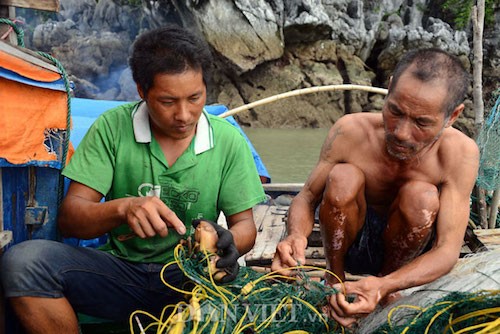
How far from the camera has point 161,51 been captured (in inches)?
83.2

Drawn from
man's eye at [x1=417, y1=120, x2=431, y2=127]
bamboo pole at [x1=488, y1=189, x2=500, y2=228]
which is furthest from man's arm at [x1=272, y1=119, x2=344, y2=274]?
bamboo pole at [x1=488, y1=189, x2=500, y2=228]

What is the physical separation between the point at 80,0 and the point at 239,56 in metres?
11.8

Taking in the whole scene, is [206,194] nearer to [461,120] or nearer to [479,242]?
[479,242]

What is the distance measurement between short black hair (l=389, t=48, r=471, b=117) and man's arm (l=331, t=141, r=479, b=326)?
0.33 metres

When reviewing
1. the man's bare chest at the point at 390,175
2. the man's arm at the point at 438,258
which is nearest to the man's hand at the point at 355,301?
the man's arm at the point at 438,258

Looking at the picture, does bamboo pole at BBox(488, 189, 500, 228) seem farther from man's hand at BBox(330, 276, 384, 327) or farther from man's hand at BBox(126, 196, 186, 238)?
man's hand at BBox(126, 196, 186, 238)

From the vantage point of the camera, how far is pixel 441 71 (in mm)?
2227

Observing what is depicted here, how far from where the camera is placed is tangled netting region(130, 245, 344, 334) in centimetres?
170

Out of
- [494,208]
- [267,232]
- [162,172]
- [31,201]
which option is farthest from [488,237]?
[31,201]

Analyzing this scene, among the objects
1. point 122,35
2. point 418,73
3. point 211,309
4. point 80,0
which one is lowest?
point 211,309

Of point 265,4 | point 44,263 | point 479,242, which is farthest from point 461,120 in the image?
point 44,263

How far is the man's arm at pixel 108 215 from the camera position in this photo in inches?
74.0

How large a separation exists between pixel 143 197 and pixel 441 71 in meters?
1.38

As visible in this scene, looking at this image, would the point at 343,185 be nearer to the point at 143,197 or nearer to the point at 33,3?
the point at 143,197
